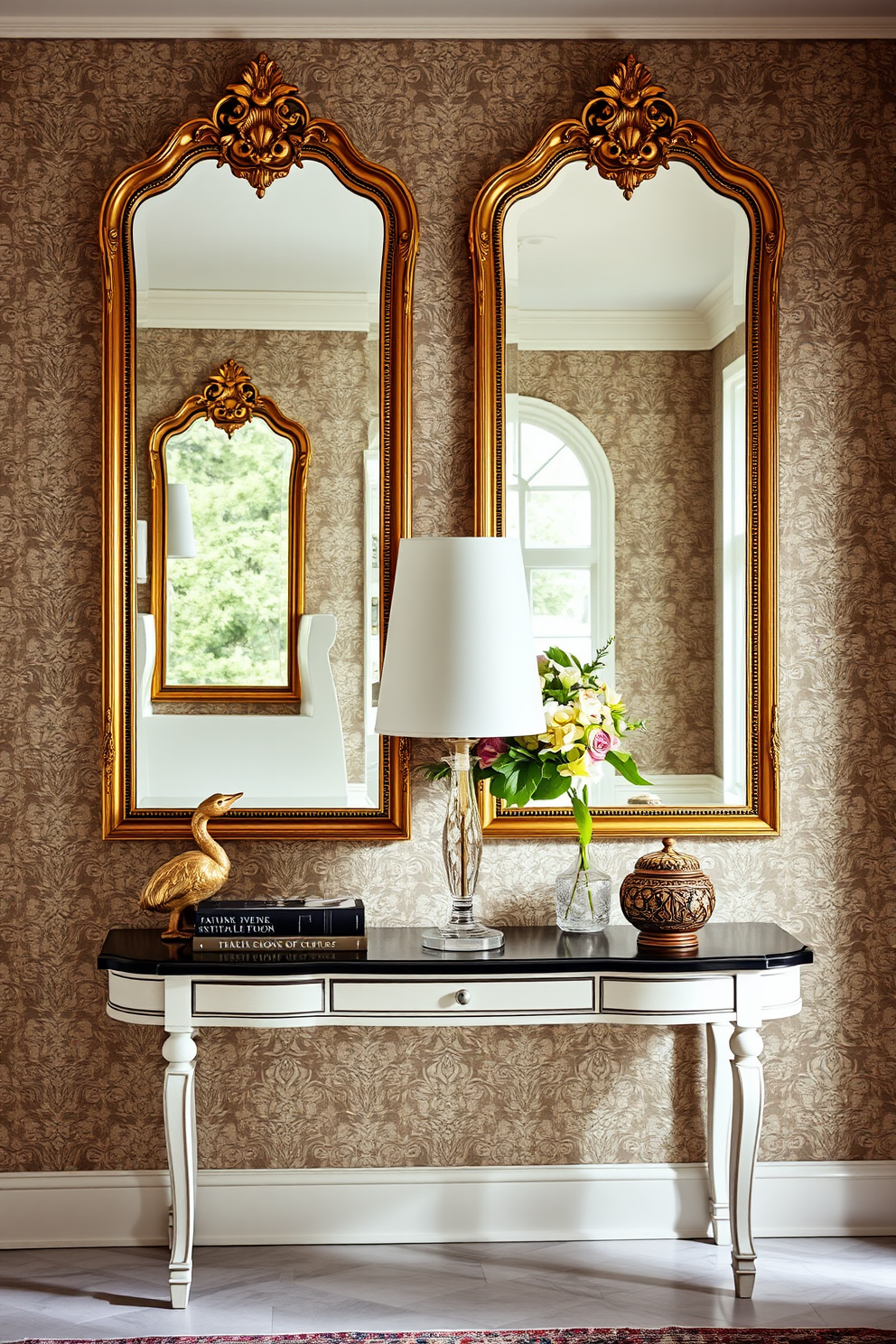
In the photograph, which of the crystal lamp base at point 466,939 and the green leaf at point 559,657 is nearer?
the crystal lamp base at point 466,939

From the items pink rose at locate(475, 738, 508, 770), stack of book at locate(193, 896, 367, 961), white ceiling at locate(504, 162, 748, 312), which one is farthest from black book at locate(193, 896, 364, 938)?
white ceiling at locate(504, 162, 748, 312)

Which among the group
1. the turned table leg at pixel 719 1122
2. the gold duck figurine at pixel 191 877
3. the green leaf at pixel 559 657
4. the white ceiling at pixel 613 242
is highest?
the white ceiling at pixel 613 242

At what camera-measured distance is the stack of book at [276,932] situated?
252 cm

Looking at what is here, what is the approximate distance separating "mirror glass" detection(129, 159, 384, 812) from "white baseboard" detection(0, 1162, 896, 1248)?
0.93 metres

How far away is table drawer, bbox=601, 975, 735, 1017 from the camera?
8.14 ft

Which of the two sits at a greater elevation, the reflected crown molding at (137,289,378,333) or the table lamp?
the reflected crown molding at (137,289,378,333)

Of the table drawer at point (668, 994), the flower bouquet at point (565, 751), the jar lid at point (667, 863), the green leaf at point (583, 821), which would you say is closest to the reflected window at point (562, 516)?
the flower bouquet at point (565, 751)

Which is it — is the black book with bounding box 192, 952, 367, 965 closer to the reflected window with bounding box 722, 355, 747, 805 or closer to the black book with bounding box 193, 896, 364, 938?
the black book with bounding box 193, 896, 364, 938

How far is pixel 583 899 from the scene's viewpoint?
107 inches

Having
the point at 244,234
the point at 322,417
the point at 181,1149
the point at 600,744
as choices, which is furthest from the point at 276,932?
the point at 244,234

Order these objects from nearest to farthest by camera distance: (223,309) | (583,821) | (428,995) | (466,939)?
(428,995)
(466,939)
(583,821)
(223,309)

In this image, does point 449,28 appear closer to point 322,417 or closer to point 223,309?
point 223,309

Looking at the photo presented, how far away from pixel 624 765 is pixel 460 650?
1.89ft

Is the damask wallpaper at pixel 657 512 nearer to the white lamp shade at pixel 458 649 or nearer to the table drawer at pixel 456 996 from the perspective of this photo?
the white lamp shade at pixel 458 649
